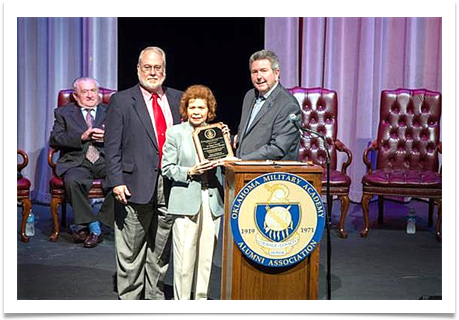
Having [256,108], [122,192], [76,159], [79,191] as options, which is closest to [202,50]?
[76,159]

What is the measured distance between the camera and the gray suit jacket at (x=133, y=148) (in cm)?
488

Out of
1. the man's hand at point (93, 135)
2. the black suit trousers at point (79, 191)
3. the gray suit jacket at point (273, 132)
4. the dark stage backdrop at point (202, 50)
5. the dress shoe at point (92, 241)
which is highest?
the dark stage backdrop at point (202, 50)

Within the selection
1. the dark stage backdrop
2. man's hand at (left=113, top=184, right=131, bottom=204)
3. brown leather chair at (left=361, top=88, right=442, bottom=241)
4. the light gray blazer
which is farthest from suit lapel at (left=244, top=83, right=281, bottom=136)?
the dark stage backdrop

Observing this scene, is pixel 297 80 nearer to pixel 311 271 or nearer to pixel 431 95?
pixel 431 95

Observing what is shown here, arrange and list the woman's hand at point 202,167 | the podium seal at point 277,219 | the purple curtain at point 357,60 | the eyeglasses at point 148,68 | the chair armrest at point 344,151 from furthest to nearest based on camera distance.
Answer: the purple curtain at point 357,60, the chair armrest at point 344,151, the eyeglasses at point 148,68, the woman's hand at point 202,167, the podium seal at point 277,219

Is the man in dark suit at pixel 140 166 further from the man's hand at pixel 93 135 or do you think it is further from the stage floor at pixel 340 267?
the man's hand at pixel 93 135

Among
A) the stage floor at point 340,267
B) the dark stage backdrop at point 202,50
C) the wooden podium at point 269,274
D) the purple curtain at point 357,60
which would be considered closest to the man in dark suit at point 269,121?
the wooden podium at point 269,274

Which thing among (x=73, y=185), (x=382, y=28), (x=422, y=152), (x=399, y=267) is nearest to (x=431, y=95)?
(x=422, y=152)

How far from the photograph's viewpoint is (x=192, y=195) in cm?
463

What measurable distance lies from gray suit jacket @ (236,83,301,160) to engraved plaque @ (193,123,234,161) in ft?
0.83

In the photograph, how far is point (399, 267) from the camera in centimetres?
612

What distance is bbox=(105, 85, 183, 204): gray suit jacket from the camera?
16.0ft

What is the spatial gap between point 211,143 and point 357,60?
459 centimetres

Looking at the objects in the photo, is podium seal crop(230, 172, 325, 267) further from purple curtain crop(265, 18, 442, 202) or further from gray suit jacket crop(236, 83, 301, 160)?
purple curtain crop(265, 18, 442, 202)
